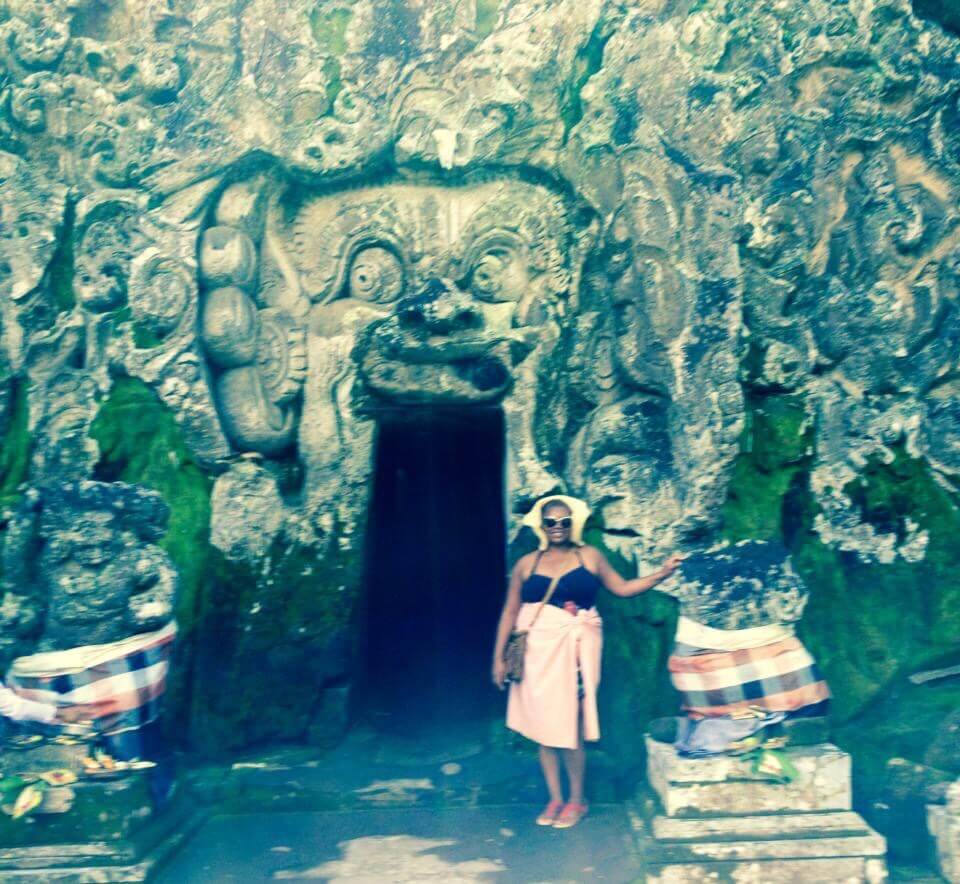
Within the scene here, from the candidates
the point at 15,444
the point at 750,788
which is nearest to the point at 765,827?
the point at 750,788

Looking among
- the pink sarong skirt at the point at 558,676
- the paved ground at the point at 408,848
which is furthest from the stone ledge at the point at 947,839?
the pink sarong skirt at the point at 558,676

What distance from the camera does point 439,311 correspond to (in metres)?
5.60

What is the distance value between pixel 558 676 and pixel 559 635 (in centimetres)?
18

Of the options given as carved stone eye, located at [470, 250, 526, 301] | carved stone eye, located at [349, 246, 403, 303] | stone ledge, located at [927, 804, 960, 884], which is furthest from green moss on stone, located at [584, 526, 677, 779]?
carved stone eye, located at [349, 246, 403, 303]

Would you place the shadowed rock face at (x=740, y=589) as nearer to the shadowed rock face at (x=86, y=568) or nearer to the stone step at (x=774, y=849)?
the stone step at (x=774, y=849)

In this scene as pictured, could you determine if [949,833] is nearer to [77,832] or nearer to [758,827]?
[758,827]

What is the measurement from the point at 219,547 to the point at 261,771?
46.0 inches

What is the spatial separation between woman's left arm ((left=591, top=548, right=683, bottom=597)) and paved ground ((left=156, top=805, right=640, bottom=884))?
1.08 m

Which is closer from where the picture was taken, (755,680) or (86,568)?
(755,680)

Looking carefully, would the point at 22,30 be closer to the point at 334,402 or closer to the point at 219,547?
the point at 334,402

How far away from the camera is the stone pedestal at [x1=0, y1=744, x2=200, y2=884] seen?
4008mm

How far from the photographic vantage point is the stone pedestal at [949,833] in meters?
4.05

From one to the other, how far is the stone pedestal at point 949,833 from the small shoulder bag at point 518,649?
179 cm

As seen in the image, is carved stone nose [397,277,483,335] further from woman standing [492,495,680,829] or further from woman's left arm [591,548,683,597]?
woman's left arm [591,548,683,597]
